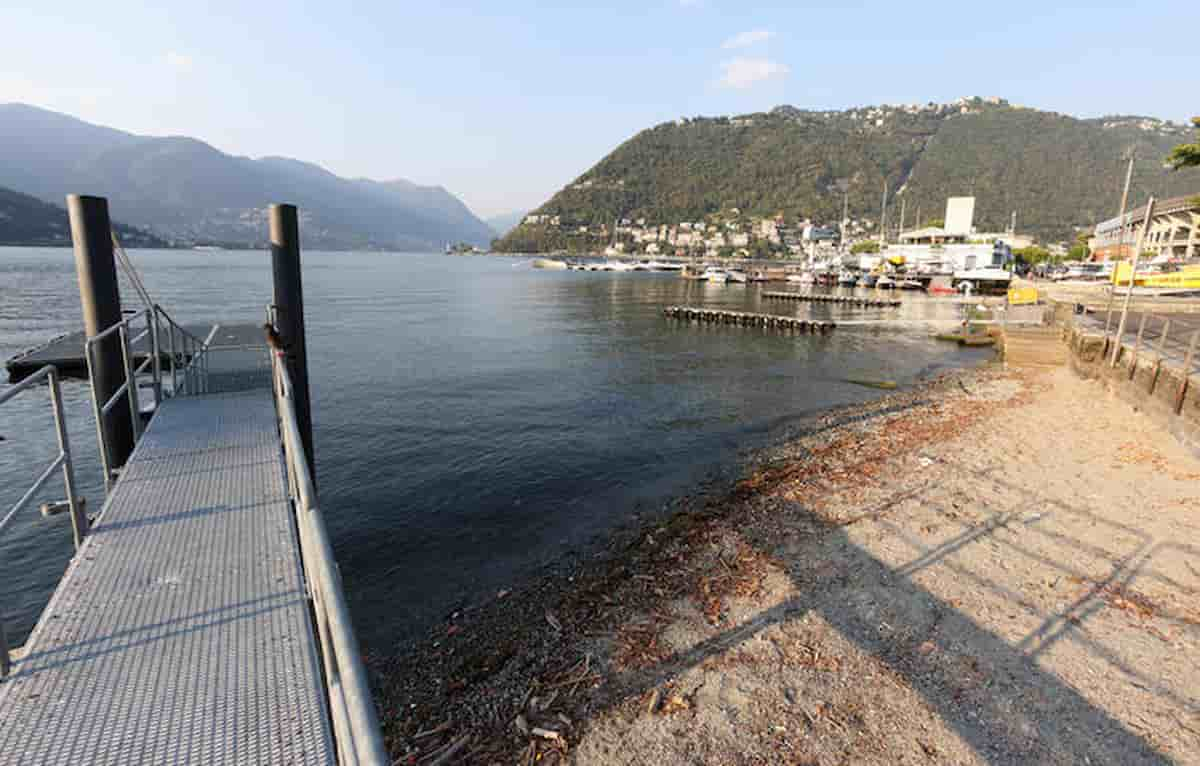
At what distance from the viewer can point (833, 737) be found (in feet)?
16.9

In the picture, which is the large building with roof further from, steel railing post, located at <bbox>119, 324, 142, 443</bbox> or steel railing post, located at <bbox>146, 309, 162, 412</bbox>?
steel railing post, located at <bbox>119, 324, 142, 443</bbox>

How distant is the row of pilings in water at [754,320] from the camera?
135 ft

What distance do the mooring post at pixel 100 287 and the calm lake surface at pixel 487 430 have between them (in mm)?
3825

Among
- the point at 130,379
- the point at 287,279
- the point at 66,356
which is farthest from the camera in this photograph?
the point at 66,356

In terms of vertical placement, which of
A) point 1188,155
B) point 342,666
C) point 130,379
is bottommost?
point 130,379

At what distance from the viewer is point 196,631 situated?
11.6ft

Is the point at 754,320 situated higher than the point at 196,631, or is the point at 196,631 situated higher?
the point at 196,631

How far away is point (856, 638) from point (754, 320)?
4063cm

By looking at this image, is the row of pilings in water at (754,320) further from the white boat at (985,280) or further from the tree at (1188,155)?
the white boat at (985,280)

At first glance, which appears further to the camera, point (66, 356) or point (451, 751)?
point (66, 356)

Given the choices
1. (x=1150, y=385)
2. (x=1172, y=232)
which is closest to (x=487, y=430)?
(x=1150, y=385)

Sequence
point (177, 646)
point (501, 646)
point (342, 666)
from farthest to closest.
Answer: point (501, 646)
point (177, 646)
point (342, 666)

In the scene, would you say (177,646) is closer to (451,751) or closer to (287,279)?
(451,751)

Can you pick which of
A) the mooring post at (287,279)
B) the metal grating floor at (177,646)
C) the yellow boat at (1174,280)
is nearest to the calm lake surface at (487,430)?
the mooring post at (287,279)
